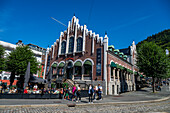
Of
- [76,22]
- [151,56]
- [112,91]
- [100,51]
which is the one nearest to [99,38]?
[100,51]

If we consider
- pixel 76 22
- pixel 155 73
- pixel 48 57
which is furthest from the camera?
pixel 48 57

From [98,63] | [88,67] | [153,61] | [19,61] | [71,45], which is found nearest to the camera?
[98,63]

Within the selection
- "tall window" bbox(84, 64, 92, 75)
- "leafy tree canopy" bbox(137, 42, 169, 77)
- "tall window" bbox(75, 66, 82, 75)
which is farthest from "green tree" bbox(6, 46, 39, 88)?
"leafy tree canopy" bbox(137, 42, 169, 77)

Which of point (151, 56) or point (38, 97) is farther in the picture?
point (151, 56)

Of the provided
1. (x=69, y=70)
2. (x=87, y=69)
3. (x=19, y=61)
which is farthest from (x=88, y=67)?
(x=19, y=61)

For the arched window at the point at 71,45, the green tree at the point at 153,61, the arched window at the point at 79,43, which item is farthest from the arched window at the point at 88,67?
the green tree at the point at 153,61

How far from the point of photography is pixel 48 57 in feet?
107

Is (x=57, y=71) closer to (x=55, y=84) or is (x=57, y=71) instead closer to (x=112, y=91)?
(x=55, y=84)

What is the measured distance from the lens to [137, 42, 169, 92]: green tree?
26461 millimetres

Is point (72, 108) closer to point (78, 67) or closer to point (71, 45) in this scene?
point (78, 67)

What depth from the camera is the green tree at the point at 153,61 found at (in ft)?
86.8

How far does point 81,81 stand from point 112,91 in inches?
251

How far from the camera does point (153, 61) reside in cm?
2698

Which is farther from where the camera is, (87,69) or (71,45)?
(71,45)
